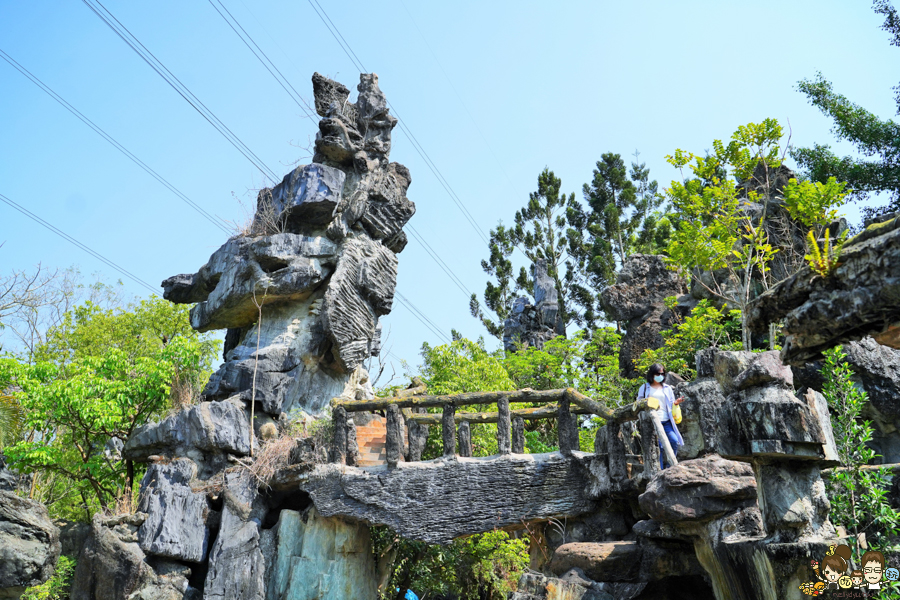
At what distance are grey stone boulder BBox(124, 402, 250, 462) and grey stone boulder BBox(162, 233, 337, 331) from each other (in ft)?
9.05

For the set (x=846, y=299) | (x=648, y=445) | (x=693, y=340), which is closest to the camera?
(x=846, y=299)

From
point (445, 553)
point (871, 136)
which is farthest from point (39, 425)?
point (871, 136)

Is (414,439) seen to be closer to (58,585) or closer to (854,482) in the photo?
(854,482)

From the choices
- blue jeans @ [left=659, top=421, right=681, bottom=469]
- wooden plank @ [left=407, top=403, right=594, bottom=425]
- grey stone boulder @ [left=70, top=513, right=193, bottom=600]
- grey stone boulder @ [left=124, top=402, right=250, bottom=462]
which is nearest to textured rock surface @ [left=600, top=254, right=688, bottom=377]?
wooden plank @ [left=407, top=403, right=594, bottom=425]

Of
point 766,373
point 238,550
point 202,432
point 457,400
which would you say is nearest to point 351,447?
point 457,400

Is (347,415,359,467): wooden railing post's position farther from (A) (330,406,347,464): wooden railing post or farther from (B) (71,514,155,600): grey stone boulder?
(B) (71,514,155,600): grey stone boulder

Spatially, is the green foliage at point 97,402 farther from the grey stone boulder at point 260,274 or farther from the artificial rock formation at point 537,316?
the artificial rock formation at point 537,316

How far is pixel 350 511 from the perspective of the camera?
1017 cm

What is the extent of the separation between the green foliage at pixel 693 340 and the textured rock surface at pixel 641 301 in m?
1.81

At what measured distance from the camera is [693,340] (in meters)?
14.0

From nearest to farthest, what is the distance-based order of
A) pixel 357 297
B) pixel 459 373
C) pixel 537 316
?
1. pixel 357 297
2. pixel 459 373
3. pixel 537 316

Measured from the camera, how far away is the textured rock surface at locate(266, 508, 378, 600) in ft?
34.5

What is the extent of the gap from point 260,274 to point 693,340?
28.5 feet

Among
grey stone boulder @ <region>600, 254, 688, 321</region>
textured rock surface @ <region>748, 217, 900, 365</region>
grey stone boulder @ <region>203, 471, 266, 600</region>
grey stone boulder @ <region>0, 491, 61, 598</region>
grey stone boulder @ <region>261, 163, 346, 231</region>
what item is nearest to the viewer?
textured rock surface @ <region>748, 217, 900, 365</region>
